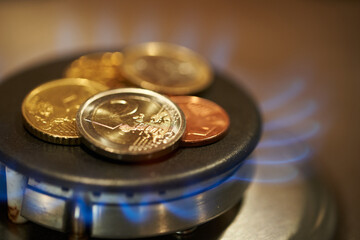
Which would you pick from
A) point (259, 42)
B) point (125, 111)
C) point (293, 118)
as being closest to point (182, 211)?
point (125, 111)

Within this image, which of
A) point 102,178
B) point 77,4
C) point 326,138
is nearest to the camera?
point 102,178

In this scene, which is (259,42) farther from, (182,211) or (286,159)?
(182,211)

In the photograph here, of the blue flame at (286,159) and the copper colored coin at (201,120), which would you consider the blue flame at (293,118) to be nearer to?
the blue flame at (286,159)

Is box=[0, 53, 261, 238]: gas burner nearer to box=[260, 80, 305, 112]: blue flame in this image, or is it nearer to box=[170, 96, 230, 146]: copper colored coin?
box=[170, 96, 230, 146]: copper colored coin

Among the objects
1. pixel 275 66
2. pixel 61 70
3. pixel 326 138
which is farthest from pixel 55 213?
pixel 275 66

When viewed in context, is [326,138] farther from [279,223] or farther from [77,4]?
[77,4]

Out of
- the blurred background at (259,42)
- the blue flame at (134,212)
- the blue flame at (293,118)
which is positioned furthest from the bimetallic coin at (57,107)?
the blue flame at (293,118)

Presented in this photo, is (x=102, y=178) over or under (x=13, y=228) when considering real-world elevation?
over
